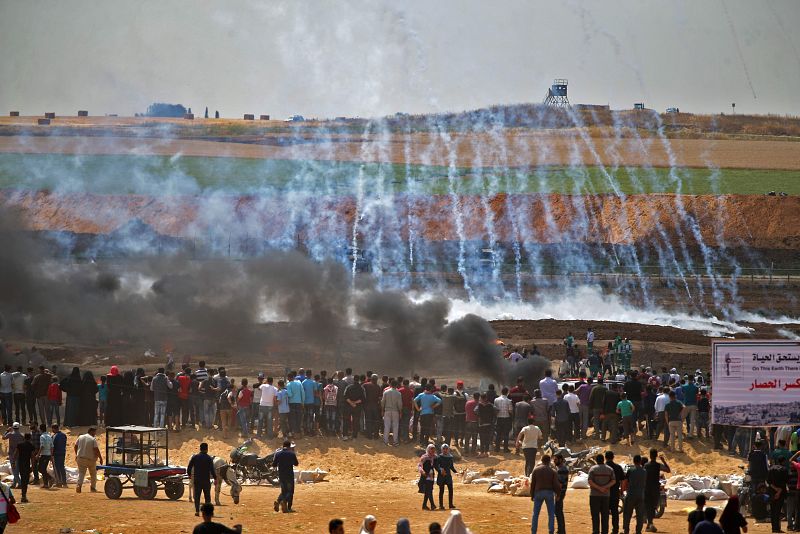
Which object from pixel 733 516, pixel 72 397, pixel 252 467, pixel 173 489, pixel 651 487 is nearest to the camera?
pixel 733 516

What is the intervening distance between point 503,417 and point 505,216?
57.7m

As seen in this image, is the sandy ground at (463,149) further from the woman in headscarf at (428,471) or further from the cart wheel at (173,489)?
the woman in headscarf at (428,471)

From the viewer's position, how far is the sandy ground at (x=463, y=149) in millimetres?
83438

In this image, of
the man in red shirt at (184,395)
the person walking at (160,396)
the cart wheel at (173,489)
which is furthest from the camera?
the man in red shirt at (184,395)

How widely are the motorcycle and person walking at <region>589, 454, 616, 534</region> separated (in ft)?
28.4

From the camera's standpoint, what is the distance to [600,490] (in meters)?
17.6

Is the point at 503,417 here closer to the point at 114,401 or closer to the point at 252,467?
the point at 252,467

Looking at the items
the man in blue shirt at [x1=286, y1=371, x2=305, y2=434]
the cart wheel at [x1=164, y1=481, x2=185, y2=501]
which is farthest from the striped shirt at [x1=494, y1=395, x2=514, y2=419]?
the cart wheel at [x1=164, y1=481, x2=185, y2=501]

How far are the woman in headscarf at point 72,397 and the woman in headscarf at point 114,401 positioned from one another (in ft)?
2.48

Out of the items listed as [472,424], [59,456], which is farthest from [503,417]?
[59,456]

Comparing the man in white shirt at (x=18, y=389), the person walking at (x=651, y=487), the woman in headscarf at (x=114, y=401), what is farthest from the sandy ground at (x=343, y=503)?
the man in white shirt at (x=18, y=389)

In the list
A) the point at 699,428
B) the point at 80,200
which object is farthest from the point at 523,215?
the point at 699,428

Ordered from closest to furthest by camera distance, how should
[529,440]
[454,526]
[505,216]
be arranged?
1. [454,526]
2. [529,440]
3. [505,216]

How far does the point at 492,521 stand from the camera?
19.7m
